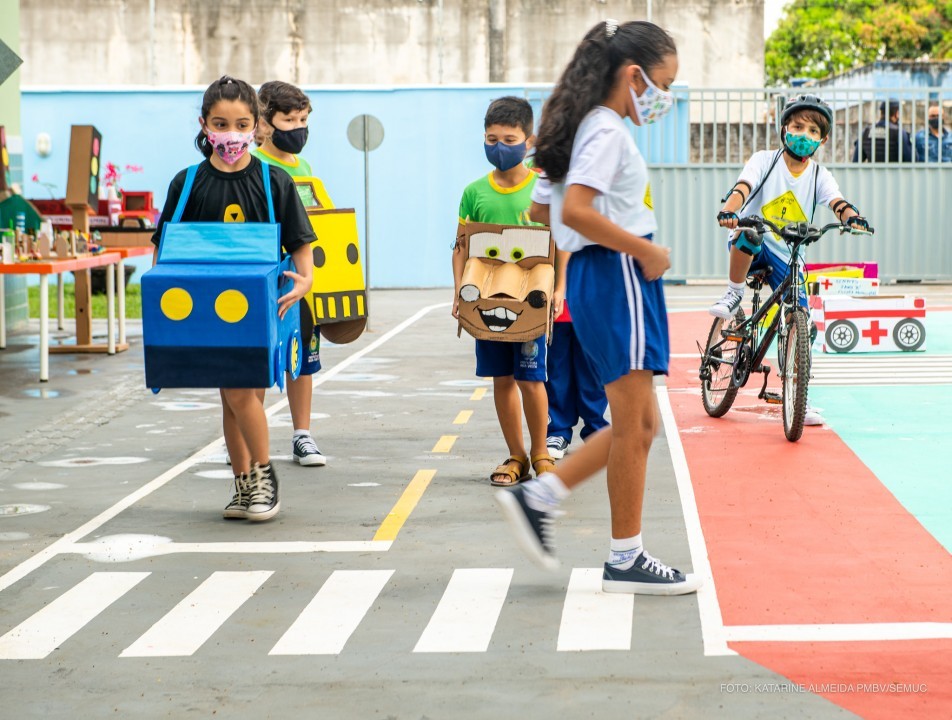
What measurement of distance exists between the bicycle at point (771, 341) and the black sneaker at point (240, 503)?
3.48m

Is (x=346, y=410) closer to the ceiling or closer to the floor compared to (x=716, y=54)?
closer to the floor

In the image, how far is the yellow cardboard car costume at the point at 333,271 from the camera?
27.6 ft

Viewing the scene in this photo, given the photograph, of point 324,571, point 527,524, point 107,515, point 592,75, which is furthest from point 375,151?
point 527,524

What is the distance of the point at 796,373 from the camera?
351 inches

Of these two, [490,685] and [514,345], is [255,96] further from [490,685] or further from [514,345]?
[490,685]

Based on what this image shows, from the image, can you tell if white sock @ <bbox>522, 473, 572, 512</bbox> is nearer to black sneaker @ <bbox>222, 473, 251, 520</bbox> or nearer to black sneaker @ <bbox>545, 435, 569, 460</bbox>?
black sneaker @ <bbox>222, 473, 251, 520</bbox>

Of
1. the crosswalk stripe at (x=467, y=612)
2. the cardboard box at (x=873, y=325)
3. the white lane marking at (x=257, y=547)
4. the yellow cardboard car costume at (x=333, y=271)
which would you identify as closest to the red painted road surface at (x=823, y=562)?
the crosswalk stripe at (x=467, y=612)

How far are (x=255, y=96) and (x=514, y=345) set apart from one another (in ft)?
6.19

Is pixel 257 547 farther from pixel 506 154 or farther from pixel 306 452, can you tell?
pixel 506 154

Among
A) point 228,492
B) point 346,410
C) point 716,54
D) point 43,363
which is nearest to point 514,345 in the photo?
point 228,492

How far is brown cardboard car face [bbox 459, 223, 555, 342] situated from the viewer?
7574mm

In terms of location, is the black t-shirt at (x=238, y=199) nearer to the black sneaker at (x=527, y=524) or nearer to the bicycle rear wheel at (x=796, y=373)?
the black sneaker at (x=527, y=524)

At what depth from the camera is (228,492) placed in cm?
786

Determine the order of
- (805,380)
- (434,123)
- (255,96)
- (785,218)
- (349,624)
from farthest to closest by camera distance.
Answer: (434,123) < (785,218) < (805,380) < (255,96) < (349,624)
